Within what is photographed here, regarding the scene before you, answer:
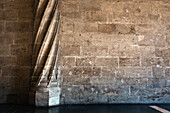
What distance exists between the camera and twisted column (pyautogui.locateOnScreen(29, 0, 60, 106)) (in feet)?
9.24

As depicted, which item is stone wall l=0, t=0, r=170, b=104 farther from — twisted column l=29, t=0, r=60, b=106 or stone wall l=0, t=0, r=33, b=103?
twisted column l=29, t=0, r=60, b=106

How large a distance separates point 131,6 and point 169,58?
5.54ft

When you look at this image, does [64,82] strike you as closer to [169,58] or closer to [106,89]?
[106,89]

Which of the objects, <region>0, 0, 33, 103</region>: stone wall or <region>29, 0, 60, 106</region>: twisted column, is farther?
<region>0, 0, 33, 103</region>: stone wall

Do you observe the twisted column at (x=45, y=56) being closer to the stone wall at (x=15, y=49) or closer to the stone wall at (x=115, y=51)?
the stone wall at (x=115, y=51)

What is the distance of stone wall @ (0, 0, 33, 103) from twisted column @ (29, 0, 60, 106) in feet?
1.44

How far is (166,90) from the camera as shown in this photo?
10.9 ft

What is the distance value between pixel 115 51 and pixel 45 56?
171 cm

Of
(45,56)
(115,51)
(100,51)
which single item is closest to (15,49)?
(45,56)

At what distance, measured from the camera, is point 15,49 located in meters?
3.34

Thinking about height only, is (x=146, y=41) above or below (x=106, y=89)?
above

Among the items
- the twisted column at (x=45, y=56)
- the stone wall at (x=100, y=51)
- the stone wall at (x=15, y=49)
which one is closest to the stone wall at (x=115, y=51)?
the stone wall at (x=100, y=51)

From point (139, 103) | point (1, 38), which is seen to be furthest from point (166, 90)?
point (1, 38)

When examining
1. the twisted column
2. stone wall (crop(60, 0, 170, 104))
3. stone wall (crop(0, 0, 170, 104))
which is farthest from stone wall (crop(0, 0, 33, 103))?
stone wall (crop(60, 0, 170, 104))
